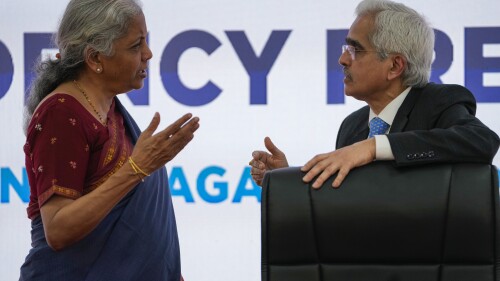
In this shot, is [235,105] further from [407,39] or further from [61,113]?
[61,113]

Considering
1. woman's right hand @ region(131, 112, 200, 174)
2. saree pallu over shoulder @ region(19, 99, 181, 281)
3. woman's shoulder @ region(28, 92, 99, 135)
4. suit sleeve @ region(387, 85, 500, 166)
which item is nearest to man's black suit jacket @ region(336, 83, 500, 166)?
suit sleeve @ region(387, 85, 500, 166)

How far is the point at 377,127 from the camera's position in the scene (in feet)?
7.32

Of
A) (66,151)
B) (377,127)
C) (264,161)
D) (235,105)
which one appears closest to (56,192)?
(66,151)

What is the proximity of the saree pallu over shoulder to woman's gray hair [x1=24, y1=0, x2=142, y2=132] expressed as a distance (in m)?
0.33

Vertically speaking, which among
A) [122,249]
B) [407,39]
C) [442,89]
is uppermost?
[407,39]

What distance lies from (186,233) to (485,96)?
139 cm

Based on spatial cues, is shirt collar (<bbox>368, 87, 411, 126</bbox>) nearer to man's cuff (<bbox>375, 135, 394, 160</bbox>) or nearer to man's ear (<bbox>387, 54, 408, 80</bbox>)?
man's ear (<bbox>387, 54, 408, 80</bbox>)

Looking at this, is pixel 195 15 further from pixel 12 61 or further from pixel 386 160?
pixel 386 160

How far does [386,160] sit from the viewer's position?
5.05 feet

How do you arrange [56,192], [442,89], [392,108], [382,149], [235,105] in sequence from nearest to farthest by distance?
[382,149]
[56,192]
[442,89]
[392,108]
[235,105]

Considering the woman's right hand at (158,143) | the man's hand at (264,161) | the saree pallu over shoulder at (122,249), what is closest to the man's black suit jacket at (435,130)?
the man's hand at (264,161)

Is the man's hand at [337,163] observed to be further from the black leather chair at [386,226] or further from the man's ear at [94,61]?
the man's ear at [94,61]

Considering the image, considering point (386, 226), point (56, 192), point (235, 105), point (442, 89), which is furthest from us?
point (235, 105)

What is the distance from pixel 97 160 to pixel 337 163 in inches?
26.8
